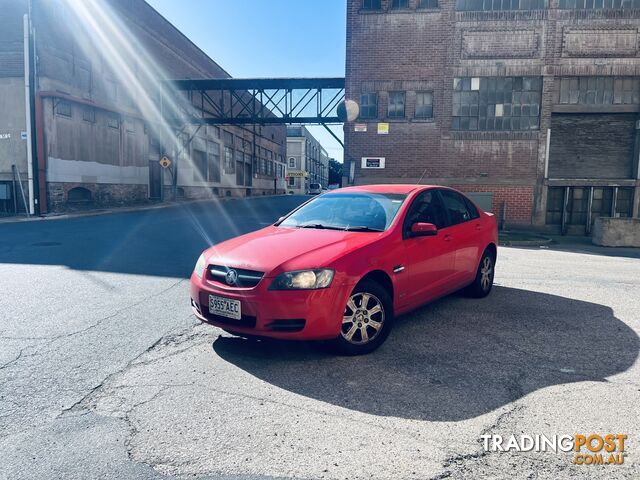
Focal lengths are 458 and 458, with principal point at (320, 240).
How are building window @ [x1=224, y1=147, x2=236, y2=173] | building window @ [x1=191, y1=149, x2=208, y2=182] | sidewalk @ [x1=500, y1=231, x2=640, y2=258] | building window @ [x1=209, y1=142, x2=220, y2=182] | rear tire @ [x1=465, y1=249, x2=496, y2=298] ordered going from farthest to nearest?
building window @ [x1=224, y1=147, x2=236, y2=173]
building window @ [x1=209, y1=142, x2=220, y2=182]
building window @ [x1=191, y1=149, x2=208, y2=182]
sidewalk @ [x1=500, y1=231, x2=640, y2=258]
rear tire @ [x1=465, y1=249, x2=496, y2=298]

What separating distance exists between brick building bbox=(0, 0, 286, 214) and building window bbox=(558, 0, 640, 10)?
2099 centimetres

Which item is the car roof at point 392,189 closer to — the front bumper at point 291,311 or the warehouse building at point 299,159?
the front bumper at point 291,311

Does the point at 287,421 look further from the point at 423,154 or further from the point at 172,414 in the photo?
the point at 423,154

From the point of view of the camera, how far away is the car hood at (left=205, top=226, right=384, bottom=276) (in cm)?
387

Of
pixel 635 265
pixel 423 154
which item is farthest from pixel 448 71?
pixel 635 265

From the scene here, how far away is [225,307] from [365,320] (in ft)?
4.10

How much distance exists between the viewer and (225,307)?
13.1ft

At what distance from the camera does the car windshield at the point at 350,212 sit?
479 cm

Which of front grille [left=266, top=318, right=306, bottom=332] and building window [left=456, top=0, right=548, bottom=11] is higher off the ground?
building window [left=456, top=0, right=548, bottom=11]

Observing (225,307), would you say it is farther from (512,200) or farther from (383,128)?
(512,200)

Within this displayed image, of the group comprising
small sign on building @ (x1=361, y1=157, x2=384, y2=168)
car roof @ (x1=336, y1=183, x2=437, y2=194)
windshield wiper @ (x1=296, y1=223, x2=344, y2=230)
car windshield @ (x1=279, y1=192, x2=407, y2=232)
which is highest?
small sign on building @ (x1=361, y1=157, x2=384, y2=168)

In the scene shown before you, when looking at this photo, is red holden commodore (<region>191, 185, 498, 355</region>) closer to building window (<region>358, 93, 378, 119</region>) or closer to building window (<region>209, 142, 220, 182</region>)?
building window (<region>358, 93, 378, 119</region>)

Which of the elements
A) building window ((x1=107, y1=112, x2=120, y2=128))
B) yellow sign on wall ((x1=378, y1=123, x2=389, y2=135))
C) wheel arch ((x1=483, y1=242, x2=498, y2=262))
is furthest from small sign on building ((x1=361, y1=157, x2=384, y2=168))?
building window ((x1=107, y1=112, x2=120, y2=128))

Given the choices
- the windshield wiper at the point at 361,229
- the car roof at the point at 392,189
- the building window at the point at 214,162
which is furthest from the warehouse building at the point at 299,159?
the windshield wiper at the point at 361,229
